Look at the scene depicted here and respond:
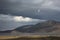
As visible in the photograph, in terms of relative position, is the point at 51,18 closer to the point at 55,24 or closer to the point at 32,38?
the point at 55,24

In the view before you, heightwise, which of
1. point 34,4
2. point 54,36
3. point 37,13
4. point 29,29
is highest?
point 34,4

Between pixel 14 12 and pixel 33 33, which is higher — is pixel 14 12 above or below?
above

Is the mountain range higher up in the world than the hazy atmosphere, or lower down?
lower down

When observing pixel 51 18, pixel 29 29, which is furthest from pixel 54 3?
pixel 29 29

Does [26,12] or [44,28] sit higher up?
[26,12]

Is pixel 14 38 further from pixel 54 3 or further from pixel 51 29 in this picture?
pixel 54 3

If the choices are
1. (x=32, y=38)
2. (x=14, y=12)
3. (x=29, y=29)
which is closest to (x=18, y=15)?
(x=14, y=12)

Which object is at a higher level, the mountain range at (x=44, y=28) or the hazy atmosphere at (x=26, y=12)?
the hazy atmosphere at (x=26, y=12)
